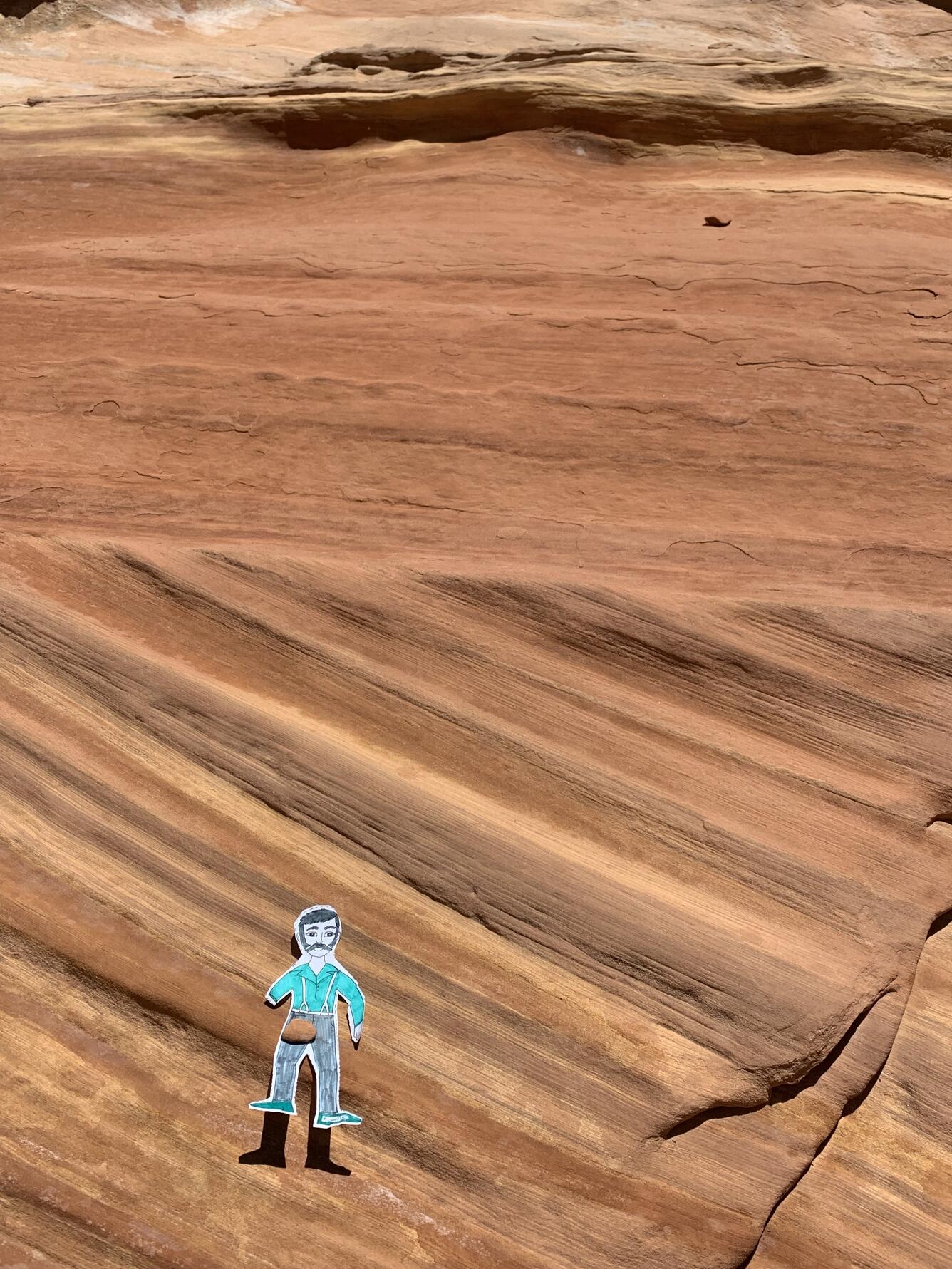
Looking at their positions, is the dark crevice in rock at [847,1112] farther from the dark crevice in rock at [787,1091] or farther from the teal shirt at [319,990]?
the teal shirt at [319,990]

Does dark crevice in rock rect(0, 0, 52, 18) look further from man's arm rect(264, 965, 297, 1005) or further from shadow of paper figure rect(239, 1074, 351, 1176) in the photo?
shadow of paper figure rect(239, 1074, 351, 1176)

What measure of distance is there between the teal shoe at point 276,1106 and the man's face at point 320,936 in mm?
534

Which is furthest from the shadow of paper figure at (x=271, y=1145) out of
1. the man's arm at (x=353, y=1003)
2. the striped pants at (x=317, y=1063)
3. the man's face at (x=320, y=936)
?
the man's face at (x=320, y=936)

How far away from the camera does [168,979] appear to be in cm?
398

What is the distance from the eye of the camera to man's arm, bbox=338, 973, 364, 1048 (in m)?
3.75

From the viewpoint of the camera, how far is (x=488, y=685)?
14.8ft

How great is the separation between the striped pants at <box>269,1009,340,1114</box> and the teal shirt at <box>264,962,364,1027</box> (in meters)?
0.03

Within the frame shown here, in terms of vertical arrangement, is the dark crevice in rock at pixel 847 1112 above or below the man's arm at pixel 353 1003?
below

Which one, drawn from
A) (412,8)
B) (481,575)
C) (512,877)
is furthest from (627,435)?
(412,8)

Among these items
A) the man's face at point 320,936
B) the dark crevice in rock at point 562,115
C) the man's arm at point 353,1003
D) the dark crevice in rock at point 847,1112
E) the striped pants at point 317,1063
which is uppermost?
the dark crevice in rock at point 562,115

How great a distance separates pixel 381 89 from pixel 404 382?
2.46 meters

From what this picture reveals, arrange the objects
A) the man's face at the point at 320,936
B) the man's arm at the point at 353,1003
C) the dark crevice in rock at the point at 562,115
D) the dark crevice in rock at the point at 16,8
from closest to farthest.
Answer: the man's arm at the point at 353,1003 < the man's face at the point at 320,936 < the dark crevice in rock at the point at 562,115 < the dark crevice in rock at the point at 16,8

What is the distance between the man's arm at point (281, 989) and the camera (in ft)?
12.6

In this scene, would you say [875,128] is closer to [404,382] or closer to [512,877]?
[404,382]
